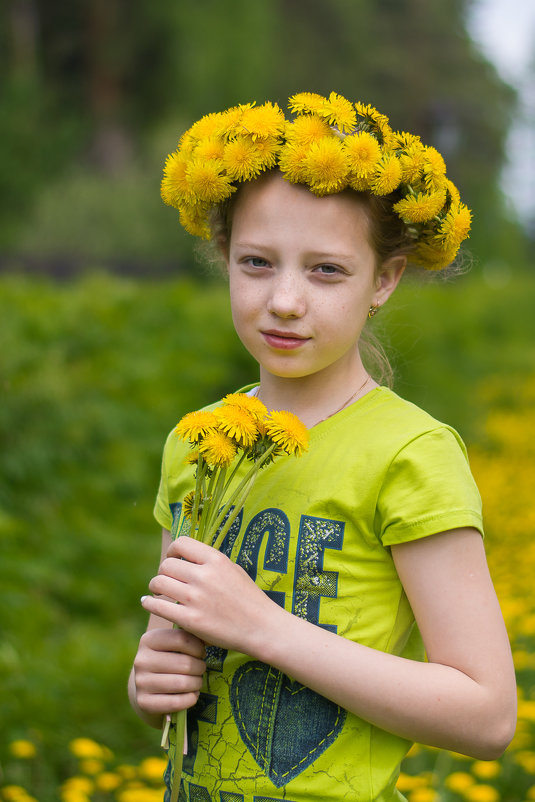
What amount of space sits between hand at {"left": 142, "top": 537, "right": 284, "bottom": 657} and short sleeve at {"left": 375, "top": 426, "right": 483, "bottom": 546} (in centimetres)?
22

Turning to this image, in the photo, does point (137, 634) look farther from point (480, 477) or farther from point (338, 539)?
point (480, 477)

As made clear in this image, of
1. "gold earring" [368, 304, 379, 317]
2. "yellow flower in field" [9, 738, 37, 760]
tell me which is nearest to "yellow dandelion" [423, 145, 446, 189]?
"gold earring" [368, 304, 379, 317]

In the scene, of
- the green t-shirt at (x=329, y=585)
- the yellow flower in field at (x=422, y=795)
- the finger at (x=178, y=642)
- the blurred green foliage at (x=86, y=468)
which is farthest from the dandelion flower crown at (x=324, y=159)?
the yellow flower in field at (x=422, y=795)

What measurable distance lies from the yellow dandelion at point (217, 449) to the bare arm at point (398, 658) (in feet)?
0.44

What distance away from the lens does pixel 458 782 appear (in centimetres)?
257

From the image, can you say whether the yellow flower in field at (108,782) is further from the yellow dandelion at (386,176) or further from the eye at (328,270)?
the yellow dandelion at (386,176)

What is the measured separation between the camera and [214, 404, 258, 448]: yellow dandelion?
4.36ft

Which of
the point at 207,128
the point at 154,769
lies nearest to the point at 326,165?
the point at 207,128

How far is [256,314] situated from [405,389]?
6.19 metres

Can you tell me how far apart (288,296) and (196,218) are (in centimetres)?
31

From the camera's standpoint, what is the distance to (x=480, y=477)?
777cm

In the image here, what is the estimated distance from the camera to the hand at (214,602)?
134cm

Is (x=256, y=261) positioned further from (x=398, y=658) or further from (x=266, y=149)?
(x=398, y=658)

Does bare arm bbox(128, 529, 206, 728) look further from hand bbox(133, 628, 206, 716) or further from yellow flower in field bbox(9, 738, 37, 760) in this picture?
yellow flower in field bbox(9, 738, 37, 760)
